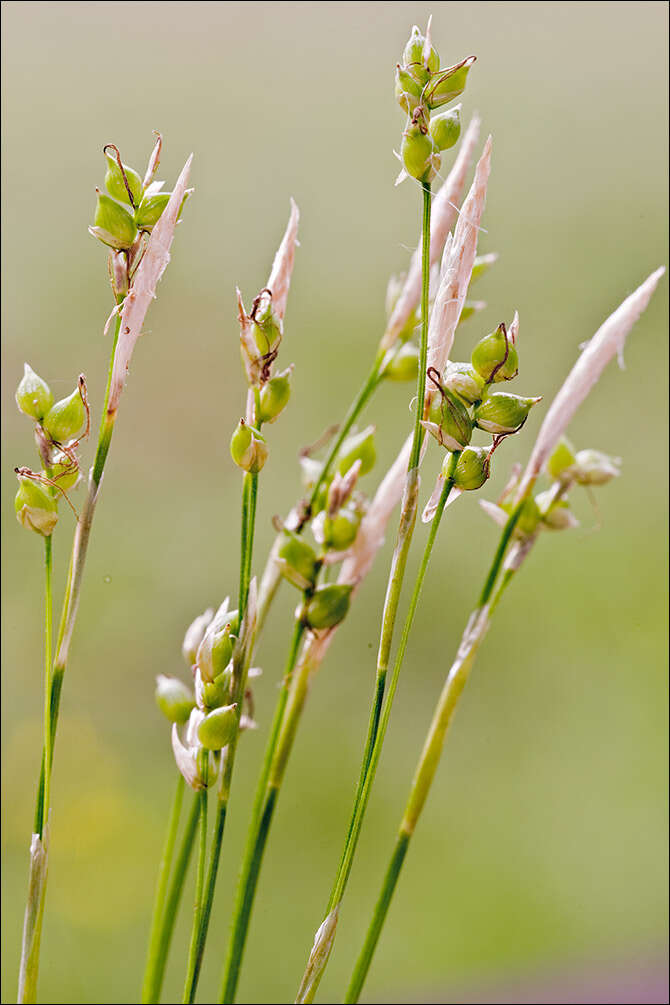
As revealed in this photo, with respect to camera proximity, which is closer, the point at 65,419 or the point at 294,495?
the point at 65,419

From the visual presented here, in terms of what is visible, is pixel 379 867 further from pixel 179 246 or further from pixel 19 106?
pixel 19 106

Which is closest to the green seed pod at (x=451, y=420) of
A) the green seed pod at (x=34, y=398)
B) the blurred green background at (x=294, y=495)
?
the green seed pod at (x=34, y=398)

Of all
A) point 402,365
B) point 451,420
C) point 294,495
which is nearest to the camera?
point 451,420

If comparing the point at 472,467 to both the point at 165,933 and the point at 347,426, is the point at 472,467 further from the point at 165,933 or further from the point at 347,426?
the point at 165,933

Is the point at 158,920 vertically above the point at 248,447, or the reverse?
the point at 248,447

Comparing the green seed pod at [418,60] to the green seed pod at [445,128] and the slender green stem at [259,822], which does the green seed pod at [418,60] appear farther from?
the slender green stem at [259,822]

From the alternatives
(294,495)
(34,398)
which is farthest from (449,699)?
(294,495)
